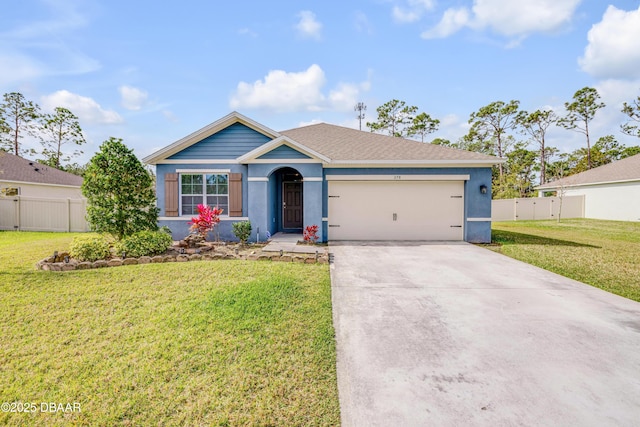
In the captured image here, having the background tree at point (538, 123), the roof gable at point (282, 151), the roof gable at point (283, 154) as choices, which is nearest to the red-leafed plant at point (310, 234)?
the roof gable at point (282, 151)

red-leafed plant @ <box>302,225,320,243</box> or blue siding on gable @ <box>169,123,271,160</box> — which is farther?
blue siding on gable @ <box>169,123,271,160</box>

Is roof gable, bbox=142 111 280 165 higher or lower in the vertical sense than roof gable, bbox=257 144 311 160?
higher

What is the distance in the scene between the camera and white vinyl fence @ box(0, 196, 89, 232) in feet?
42.4

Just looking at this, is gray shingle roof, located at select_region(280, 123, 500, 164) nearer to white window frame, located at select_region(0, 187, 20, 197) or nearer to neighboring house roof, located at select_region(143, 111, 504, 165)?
neighboring house roof, located at select_region(143, 111, 504, 165)

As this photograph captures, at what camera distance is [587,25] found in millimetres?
10383

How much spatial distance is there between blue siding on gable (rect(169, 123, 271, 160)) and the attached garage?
3.21 meters

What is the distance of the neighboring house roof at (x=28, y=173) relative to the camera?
1673 centimetres

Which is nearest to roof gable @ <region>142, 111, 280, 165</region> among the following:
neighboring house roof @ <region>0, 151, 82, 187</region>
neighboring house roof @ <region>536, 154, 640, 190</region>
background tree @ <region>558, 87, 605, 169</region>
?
neighboring house roof @ <region>0, 151, 82, 187</region>

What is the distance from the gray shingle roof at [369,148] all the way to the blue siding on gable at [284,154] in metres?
1.17

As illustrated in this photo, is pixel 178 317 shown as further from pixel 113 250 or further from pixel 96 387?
pixel 113 250

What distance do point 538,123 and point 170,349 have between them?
40.0 meters

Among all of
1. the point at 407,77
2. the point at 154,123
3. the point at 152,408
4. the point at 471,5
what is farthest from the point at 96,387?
the point at 154,123

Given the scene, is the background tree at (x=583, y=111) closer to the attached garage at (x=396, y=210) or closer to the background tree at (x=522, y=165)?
the background tree at (x=522, y=165)

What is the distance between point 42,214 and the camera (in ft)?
42.7
